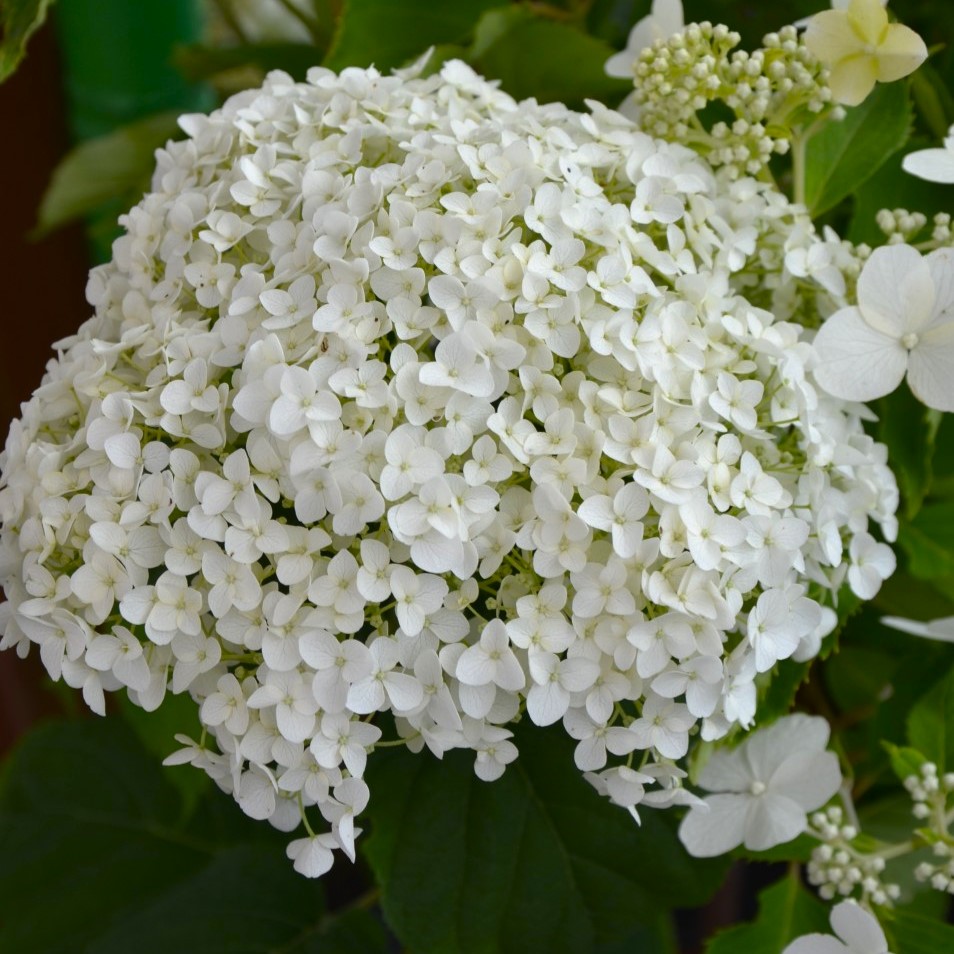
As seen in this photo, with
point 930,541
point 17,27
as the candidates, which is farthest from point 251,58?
point 930,541

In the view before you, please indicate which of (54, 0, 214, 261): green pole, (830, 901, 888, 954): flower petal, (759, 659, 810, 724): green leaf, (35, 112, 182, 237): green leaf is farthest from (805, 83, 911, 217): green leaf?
(54, 0, 214, 261): green pole

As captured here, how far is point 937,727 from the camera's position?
551mm

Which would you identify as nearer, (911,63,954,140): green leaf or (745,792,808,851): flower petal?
(745,792,808,851): flower petal

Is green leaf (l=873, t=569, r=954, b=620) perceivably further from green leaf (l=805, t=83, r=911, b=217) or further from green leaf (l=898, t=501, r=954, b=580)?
green leaf (l=805, t=83, r=911, b=217)

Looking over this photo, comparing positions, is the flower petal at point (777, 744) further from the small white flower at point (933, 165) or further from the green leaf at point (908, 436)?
the small white flower at point (933, 165)

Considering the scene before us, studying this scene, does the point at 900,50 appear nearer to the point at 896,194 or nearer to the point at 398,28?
the point at 896,194

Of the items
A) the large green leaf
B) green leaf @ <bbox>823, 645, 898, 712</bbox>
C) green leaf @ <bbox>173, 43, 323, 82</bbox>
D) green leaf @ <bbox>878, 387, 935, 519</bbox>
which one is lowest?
the large green leaf

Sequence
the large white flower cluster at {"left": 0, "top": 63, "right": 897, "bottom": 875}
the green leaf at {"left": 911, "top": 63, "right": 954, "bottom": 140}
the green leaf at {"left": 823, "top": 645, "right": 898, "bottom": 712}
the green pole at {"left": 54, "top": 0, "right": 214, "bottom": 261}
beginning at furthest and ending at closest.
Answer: the green pole at {"left": 54, "top": 0, "right": 214, "bottom": 261}
the green leaf at {"left": 823, "top": 645, "right": 898, "bottom": 712}
the green leaf at {"left": 911, "top": 63, "right": 954, "bottom": 140}
the large white flower cluster at {"left": 0, "top": 63, "right": 897, "bottom": 875}

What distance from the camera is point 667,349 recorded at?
42cm

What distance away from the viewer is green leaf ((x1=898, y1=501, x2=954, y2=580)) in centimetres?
57

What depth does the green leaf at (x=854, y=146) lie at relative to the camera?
1.77 ft

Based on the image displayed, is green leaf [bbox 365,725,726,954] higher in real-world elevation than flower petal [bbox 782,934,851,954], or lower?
lower

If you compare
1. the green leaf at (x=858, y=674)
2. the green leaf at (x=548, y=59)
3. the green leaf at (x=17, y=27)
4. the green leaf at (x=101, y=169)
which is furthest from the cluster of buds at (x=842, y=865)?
the green leaf at (x=101, y=169)

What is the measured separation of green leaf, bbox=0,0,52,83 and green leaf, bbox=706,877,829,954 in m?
0.58
